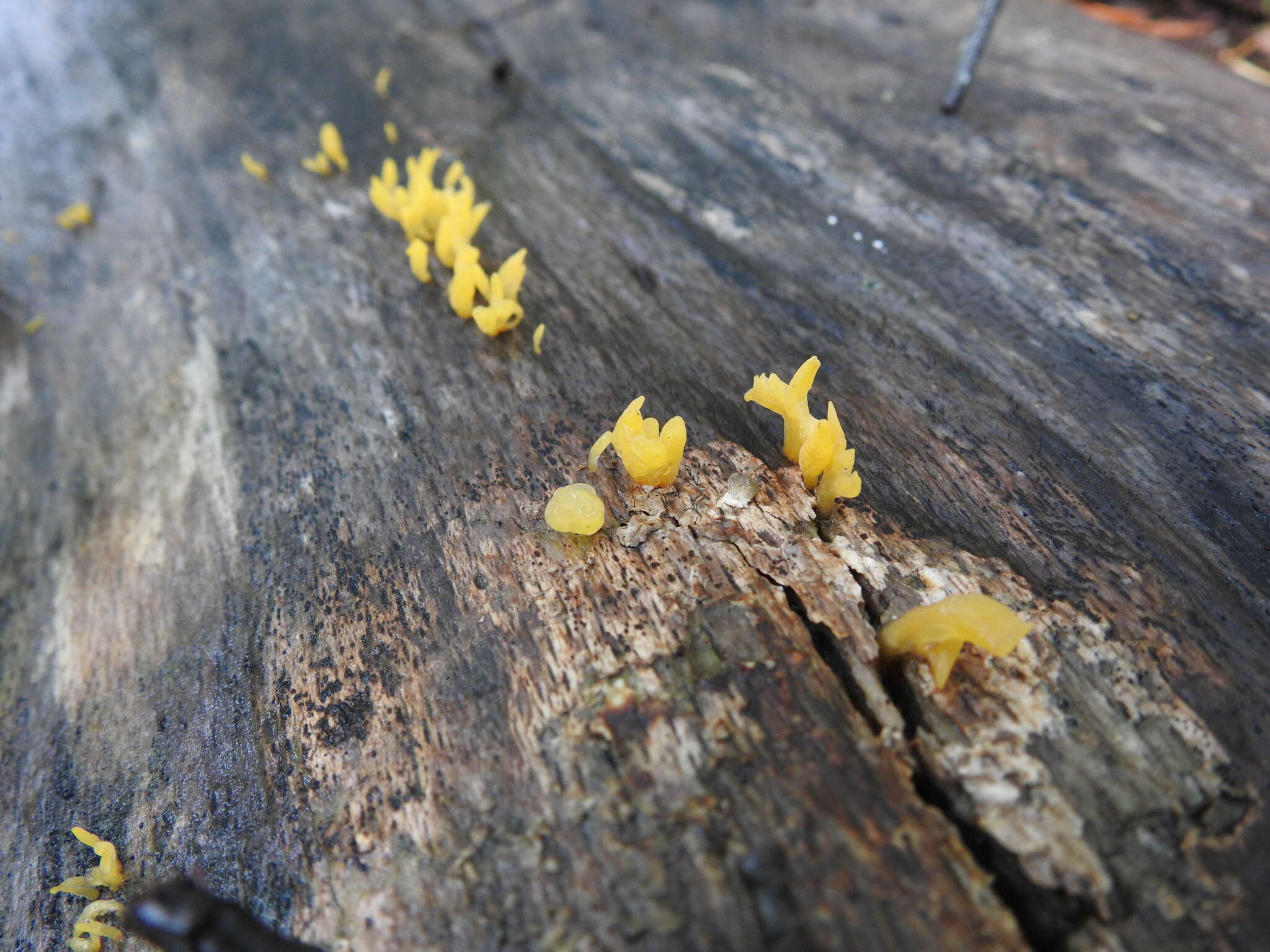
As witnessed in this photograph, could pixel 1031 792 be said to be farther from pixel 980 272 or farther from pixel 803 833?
pixel 980 272

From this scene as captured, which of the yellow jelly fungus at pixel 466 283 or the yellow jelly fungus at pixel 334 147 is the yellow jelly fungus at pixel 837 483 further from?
the yellow jelly fungus at pixel 334 147

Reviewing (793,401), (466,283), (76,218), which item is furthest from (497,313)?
(76,218)

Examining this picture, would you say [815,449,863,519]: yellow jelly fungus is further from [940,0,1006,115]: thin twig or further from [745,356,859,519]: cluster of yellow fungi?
[940,0,1006,115]: thin twig

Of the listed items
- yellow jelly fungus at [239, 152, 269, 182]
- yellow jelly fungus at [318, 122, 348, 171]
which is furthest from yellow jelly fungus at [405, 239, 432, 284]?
yellow jelly fungus at [239, 152, 269, 182]

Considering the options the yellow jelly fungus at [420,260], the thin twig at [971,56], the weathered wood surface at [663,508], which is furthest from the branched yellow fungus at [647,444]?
the thin twig at [971,56]

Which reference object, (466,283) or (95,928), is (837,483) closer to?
(466,283)

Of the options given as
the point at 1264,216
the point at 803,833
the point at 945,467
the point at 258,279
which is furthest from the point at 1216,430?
the point at 258,279

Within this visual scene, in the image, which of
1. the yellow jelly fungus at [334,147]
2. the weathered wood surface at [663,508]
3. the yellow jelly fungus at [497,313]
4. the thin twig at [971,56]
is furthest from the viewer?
the yellow jelly fungus at [334,147]
